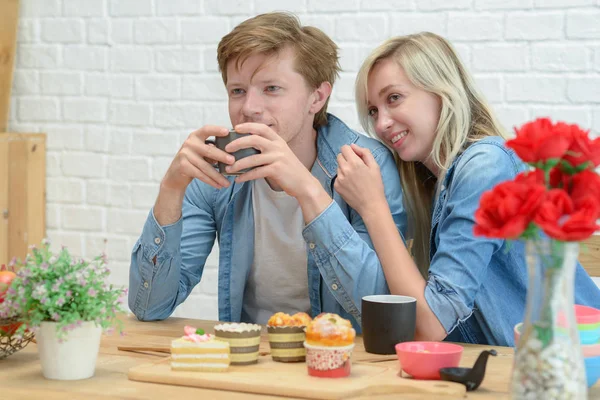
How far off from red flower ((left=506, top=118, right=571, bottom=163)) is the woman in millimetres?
586

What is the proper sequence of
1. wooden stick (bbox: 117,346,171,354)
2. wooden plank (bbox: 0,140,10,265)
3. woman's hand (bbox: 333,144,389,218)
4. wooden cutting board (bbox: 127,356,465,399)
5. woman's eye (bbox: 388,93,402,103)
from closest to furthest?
wooden cutting board (bbox: 127,356,465,399) → wooden stick (bbox: 117,346,171,354) → woman's hand (bbox: 333,144,389,218) → woman's eye (bbox: 388,93,402,103) → wooden plank (bbox: 0,140,10,265)

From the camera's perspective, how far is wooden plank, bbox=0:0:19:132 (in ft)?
9.37

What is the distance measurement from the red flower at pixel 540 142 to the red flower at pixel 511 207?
0.08 ft

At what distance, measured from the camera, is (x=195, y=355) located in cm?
114

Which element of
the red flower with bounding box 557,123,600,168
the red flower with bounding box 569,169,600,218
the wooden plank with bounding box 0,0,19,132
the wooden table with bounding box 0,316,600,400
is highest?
the wooden plank with bounding box 0,0,19,132

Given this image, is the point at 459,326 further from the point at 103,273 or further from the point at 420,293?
the point at 103,273

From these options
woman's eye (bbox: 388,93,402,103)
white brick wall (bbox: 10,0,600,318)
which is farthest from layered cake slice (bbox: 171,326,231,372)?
white brick wall (bbox: 10,0,600,318)

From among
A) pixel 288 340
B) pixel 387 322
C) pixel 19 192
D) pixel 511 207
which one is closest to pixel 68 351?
pixel 288 340

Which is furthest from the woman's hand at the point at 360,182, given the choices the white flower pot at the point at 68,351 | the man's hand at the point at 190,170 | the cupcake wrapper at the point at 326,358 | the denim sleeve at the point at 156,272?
the white flower pot at the point at 68,351

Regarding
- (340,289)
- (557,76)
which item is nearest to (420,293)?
(340,289)

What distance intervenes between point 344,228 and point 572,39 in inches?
47.5

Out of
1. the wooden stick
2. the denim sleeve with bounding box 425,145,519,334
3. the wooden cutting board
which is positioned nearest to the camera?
the wooden cutting board

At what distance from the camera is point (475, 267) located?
1422 mm

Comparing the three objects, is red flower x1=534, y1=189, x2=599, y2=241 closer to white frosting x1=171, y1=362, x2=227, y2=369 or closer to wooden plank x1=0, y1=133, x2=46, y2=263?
white frosting x1=171, y1=362, x2=227, y2=369
